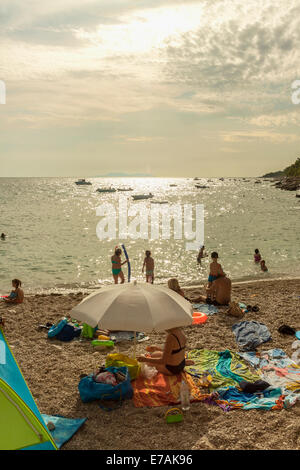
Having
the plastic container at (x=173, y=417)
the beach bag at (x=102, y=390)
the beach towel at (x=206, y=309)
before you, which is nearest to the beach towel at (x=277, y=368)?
the plastic container at (x=173, y=417)

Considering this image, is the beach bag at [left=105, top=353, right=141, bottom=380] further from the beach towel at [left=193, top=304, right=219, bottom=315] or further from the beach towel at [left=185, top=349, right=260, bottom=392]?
the beach towel at [left=193, top=304, right=219, bottom=315]

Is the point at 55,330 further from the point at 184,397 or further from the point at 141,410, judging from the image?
the point at 184,397

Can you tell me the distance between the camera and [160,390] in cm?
632

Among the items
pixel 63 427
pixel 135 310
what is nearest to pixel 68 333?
pixel 135 310

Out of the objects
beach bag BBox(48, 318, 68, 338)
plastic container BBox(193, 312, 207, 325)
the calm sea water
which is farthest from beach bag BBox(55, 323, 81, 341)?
the calm sea water

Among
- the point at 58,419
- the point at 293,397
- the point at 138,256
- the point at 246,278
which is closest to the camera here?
the point at 58,419

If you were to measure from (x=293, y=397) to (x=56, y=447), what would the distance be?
368 centimetres

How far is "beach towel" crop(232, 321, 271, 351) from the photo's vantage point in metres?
8.34

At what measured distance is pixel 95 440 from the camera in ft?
16.9

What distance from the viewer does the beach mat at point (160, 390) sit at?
19.9ft

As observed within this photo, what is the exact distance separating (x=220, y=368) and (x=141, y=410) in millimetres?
1933
